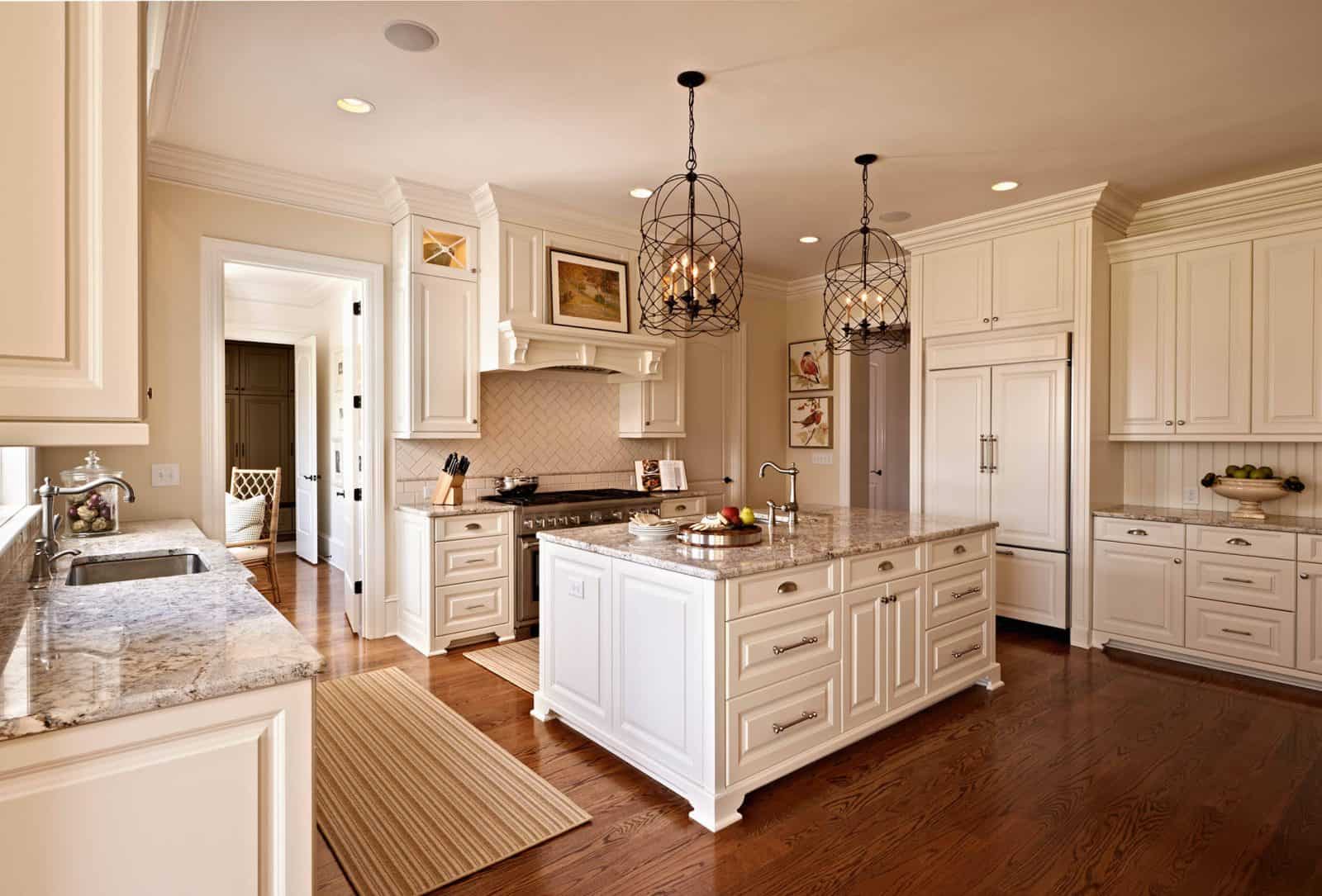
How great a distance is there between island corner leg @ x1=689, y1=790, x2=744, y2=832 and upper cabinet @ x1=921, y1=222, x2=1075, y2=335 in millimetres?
3556

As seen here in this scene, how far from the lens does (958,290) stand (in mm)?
4848

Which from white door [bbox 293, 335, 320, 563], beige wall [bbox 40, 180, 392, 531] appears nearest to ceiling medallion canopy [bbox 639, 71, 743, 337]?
beige wall [bbox 40, 180, 392, 531]

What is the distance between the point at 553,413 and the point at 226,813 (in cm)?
400

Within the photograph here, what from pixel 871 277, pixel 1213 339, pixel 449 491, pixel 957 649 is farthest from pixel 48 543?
pixel 871 277

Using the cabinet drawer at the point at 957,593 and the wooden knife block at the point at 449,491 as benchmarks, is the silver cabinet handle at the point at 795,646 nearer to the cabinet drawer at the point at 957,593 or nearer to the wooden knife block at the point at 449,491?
the cabinet drawer at the point at 957,593

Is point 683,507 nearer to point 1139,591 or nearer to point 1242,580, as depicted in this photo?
point 1139,591

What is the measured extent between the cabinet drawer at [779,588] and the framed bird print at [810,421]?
383 centimetres

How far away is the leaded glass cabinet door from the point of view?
428 cm

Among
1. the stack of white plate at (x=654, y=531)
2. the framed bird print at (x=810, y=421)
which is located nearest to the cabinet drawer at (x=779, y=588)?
the stack of white plate at (x=654, y=531)

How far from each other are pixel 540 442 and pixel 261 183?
A: 2.28 meters

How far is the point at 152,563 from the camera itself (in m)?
2.69

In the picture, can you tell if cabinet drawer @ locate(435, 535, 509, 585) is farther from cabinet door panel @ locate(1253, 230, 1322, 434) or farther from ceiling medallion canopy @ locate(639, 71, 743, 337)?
cabinet door panel @ locate(1253, 230, 1322, 434)

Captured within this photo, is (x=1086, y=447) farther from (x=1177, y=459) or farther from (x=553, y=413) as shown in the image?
(x=553, y=413)

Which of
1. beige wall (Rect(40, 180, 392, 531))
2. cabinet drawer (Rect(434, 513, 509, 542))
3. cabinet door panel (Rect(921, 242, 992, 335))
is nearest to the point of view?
beige wall (Rect(40, 180, 392, 531))
